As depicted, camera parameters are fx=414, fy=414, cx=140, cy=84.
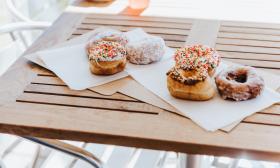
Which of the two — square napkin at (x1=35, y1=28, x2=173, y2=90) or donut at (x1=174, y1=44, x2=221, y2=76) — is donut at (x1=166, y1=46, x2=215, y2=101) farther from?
square napkin at (x1=35, y1=28, x2=173, y2=90)

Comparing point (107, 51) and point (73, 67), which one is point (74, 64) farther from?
point (107, 51)

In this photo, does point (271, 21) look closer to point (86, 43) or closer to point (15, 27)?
point (86, 43)

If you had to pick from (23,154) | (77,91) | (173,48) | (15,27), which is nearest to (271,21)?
(173,48)

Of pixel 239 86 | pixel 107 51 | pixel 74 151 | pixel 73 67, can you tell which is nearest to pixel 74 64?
pixel 73 67

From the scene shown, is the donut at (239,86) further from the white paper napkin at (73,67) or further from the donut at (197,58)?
the white paper napkin at (73,67)

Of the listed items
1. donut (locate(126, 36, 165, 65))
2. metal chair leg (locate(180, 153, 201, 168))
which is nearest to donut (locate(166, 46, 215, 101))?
donut (locate(126, 36, 165, 65))

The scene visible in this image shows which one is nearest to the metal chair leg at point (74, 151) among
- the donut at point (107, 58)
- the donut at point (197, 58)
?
the donut at point (107, 58)

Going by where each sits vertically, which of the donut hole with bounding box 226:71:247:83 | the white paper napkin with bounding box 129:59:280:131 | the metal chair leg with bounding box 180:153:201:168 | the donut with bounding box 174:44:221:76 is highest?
the donut with bounding box 174:44:221:76

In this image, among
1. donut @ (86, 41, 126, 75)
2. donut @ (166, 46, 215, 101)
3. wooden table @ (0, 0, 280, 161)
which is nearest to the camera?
wooden table @ (0, 0, 280, 161)
